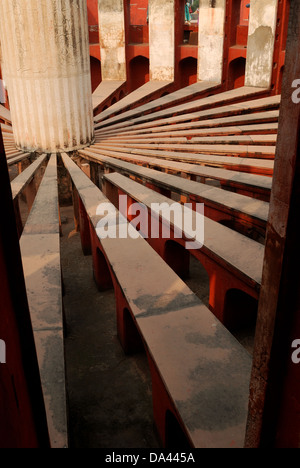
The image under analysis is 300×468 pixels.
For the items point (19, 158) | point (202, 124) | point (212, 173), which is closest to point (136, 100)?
point (202, 124)

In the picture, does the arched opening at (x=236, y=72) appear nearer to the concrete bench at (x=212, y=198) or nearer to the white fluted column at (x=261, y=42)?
the white fluted column at (x=261, y=42)

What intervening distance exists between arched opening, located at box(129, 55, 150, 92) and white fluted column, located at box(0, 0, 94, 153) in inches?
218

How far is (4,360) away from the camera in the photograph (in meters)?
1.36

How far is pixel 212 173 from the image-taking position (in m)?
5.55

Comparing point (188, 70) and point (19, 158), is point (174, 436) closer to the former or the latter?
point (19, 158)

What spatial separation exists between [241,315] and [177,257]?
1178 millimetres

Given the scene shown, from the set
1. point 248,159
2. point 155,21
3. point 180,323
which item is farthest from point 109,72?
point 180,323

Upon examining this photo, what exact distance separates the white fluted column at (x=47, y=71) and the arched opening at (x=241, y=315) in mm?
4079

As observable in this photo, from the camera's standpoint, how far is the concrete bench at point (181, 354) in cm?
238

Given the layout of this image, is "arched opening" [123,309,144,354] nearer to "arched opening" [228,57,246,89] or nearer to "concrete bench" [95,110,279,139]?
"concrete bench" [95,110,279,139]

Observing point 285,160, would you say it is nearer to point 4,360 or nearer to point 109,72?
point 4,360

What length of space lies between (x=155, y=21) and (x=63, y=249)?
7.30 metres

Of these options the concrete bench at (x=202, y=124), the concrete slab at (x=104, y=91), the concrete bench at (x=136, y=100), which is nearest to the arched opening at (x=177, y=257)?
the concrete bench at (x=202, y=124)

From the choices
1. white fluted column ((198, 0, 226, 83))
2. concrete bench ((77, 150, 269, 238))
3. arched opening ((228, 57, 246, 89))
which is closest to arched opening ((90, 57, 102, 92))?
white fluted column ((198, 0, 226, 83))
